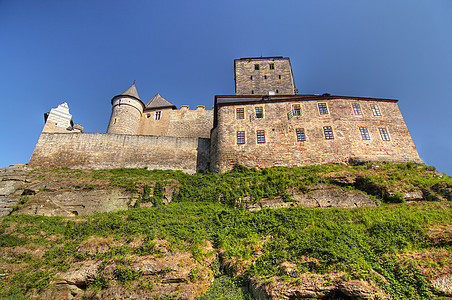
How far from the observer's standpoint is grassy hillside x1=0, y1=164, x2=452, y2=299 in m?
11.3

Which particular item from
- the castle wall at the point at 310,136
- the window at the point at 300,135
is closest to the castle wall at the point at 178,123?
the castle wall at the point at 310,136

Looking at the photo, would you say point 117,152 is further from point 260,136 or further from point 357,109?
point 357,109

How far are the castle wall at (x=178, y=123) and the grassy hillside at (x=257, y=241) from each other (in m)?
18.9

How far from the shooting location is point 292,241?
13344 millimetres

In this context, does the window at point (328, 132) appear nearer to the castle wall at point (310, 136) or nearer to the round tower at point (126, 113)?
the castle wall at point (310, 136)

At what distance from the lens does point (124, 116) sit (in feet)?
118

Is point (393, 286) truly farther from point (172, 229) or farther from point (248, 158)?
point (248, 158)

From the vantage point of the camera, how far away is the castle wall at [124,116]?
35281 mm

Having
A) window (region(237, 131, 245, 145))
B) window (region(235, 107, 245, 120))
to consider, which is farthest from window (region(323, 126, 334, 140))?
window (region(235, 107, 245, 120))

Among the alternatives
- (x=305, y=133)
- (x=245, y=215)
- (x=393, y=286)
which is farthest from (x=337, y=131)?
(x=393, y=286)

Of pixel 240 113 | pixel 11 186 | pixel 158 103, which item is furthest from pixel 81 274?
pixel 158 103

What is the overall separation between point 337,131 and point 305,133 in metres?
3.03

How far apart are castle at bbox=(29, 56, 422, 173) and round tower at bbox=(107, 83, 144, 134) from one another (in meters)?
6.34

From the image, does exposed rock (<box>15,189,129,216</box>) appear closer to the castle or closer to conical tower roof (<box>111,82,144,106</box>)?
the castle
